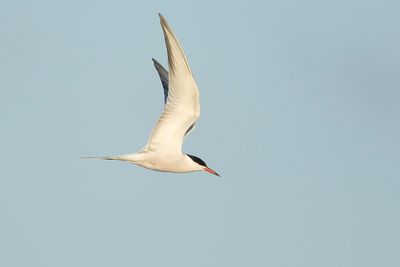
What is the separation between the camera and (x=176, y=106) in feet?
68.9

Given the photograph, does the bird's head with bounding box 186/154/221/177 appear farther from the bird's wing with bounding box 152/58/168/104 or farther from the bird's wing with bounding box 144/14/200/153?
the bird's wing with bounding box 152/58/168/104

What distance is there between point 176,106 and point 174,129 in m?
A: 0.70

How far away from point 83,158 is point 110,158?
24.3 inches

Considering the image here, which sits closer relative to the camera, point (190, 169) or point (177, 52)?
point (177, 52)

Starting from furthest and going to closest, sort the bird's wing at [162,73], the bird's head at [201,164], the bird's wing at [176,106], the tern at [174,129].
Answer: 1. the bird's wing at [162,73]
2. the bird's head at [201,164]
3. the tern at [174,129]
4. the bird's wing at [176,106]

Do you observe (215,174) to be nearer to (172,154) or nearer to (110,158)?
(172,154)

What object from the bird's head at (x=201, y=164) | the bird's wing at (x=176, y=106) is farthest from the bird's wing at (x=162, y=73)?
the bird's wing at (x=176, y=106)

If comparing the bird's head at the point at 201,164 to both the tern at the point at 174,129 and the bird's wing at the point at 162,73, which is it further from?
the bird's wing at the point at 162,73

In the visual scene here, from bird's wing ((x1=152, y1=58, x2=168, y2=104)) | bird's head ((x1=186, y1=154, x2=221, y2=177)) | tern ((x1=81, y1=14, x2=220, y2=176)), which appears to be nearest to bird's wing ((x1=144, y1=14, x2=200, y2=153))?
tern ((x1=81, y1=14, x2=220, y2=176))

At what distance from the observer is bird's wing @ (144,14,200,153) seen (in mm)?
19328

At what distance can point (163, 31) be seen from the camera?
18.6 m

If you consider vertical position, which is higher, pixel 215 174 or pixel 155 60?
pixel 155 60

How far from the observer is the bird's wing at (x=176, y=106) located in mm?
19328

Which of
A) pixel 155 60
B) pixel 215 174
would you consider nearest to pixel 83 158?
pixel 215 174
